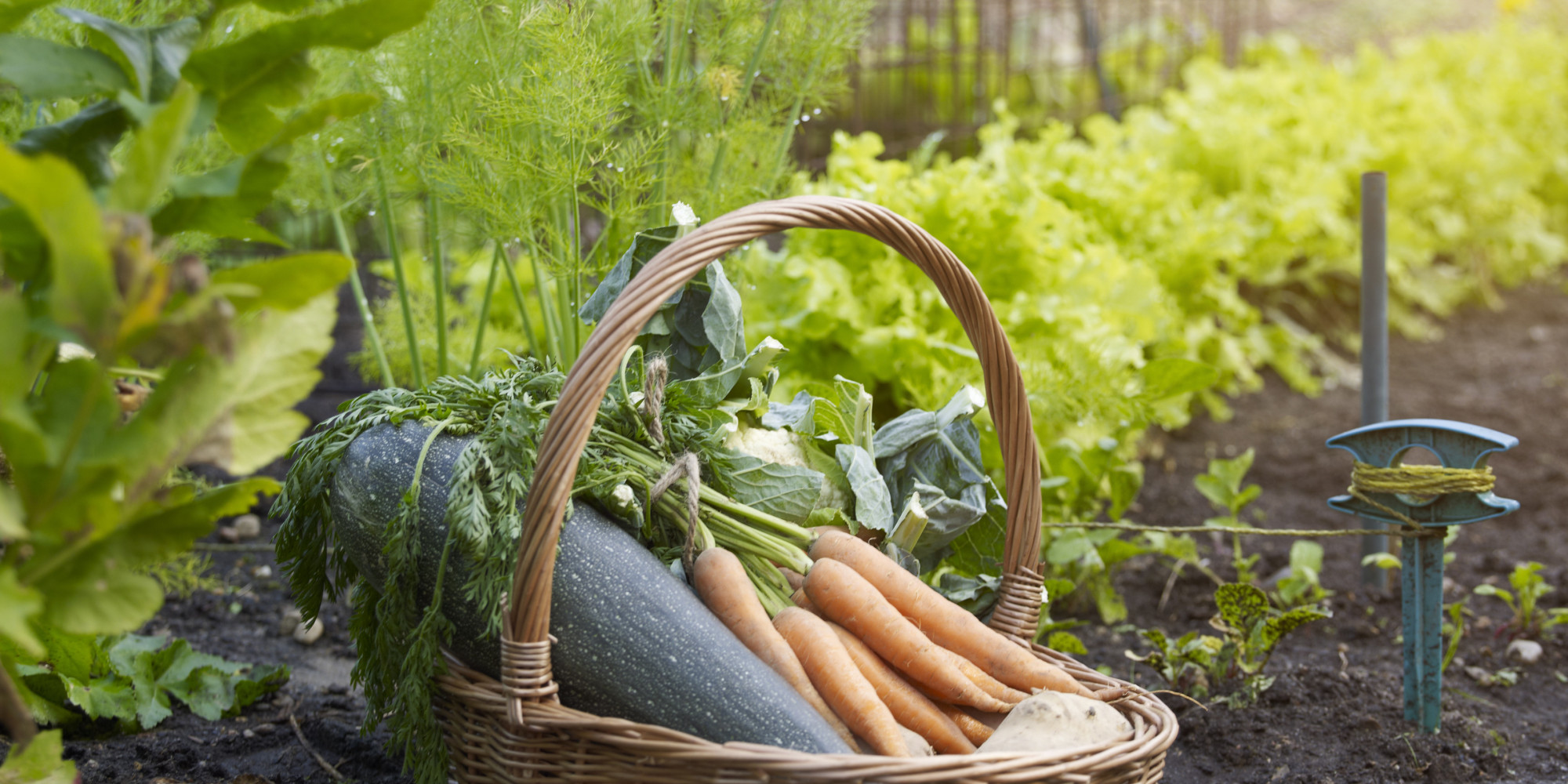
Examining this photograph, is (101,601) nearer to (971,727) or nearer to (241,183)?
(241,183)

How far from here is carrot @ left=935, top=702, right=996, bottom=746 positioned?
1.51 metres

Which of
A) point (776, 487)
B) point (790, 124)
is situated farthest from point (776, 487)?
point (790, 124)

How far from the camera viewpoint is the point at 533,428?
1.33 metres

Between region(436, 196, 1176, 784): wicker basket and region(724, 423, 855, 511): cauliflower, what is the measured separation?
42 centimetres

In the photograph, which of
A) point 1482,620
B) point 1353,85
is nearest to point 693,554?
point 1482,620

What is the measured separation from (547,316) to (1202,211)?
2.74 metres

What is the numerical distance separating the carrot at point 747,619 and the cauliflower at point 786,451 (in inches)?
7.8

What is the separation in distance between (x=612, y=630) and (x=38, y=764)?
0.59 meters

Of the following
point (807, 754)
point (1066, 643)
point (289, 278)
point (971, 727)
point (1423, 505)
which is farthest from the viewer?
point (1066, 643)

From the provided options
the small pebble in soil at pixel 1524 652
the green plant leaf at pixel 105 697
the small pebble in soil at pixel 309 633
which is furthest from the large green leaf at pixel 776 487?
the small pebble in soil at pixel 1524 652

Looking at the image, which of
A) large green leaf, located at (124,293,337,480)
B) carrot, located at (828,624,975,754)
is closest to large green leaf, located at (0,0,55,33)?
large green leaf, located at (124,293,337,480)

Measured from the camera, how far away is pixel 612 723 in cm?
112

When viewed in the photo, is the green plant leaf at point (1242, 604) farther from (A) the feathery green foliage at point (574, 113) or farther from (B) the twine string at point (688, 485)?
(A) the feathery green foliage at point (574, 113)

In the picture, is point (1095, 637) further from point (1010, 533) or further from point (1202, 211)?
point (1202, 211)
